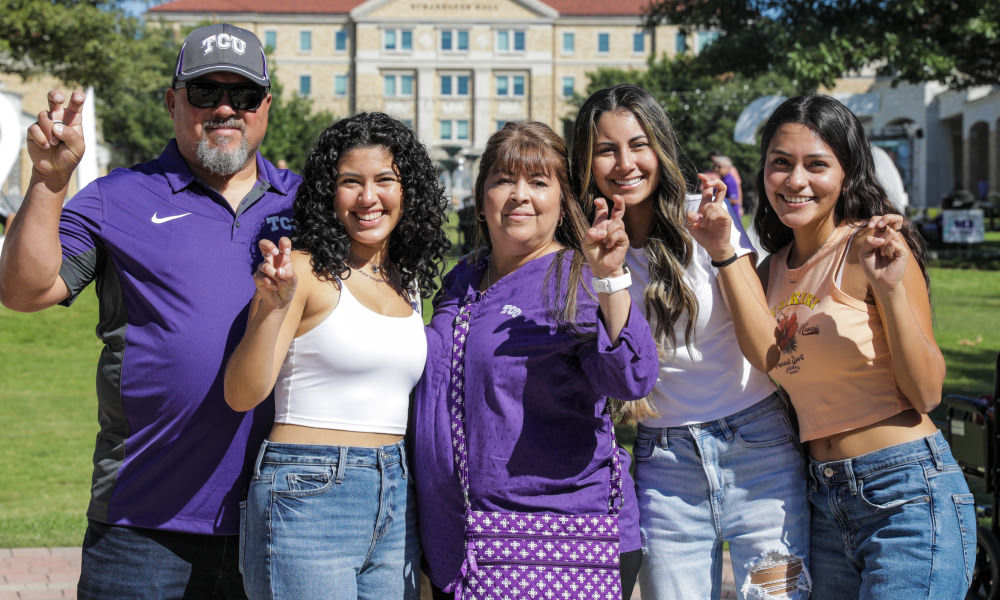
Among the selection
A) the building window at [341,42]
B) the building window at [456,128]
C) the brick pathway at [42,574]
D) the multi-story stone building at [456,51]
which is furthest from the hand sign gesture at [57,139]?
the building window at [341,42]

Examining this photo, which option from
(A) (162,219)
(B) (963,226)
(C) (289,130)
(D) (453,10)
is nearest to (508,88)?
(D) (453,10)

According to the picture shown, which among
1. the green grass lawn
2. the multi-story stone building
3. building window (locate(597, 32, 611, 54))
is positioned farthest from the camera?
building window (locate(597, 32, 611, 54))

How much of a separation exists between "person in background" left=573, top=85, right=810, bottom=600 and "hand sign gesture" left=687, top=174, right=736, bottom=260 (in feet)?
0.07

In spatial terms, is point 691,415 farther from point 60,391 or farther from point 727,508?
point 60,391

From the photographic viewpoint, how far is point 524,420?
9.00ft

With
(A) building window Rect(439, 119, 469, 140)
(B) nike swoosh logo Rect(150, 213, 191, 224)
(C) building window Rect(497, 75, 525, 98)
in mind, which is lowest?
(B) nike swoosh logo Rect(150, 213, 191, 224)

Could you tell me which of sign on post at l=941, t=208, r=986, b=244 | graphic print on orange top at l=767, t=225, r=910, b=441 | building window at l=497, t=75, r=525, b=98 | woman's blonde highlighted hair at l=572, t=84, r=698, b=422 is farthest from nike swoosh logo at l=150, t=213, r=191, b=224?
building window at l=497, t=75, r=525, b=98

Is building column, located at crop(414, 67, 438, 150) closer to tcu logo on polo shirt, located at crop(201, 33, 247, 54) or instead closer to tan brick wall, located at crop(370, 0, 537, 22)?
tan brick wall, located at crop(370, 0, 537, 22)

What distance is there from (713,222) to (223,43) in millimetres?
1641

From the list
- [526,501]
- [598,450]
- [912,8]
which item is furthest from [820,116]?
[912,8]

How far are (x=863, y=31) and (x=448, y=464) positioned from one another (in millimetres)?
17570

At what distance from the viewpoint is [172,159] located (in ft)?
10.4

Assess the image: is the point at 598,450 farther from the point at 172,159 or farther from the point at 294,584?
the point at 172,159

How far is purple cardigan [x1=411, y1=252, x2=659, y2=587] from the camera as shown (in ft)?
8.93
